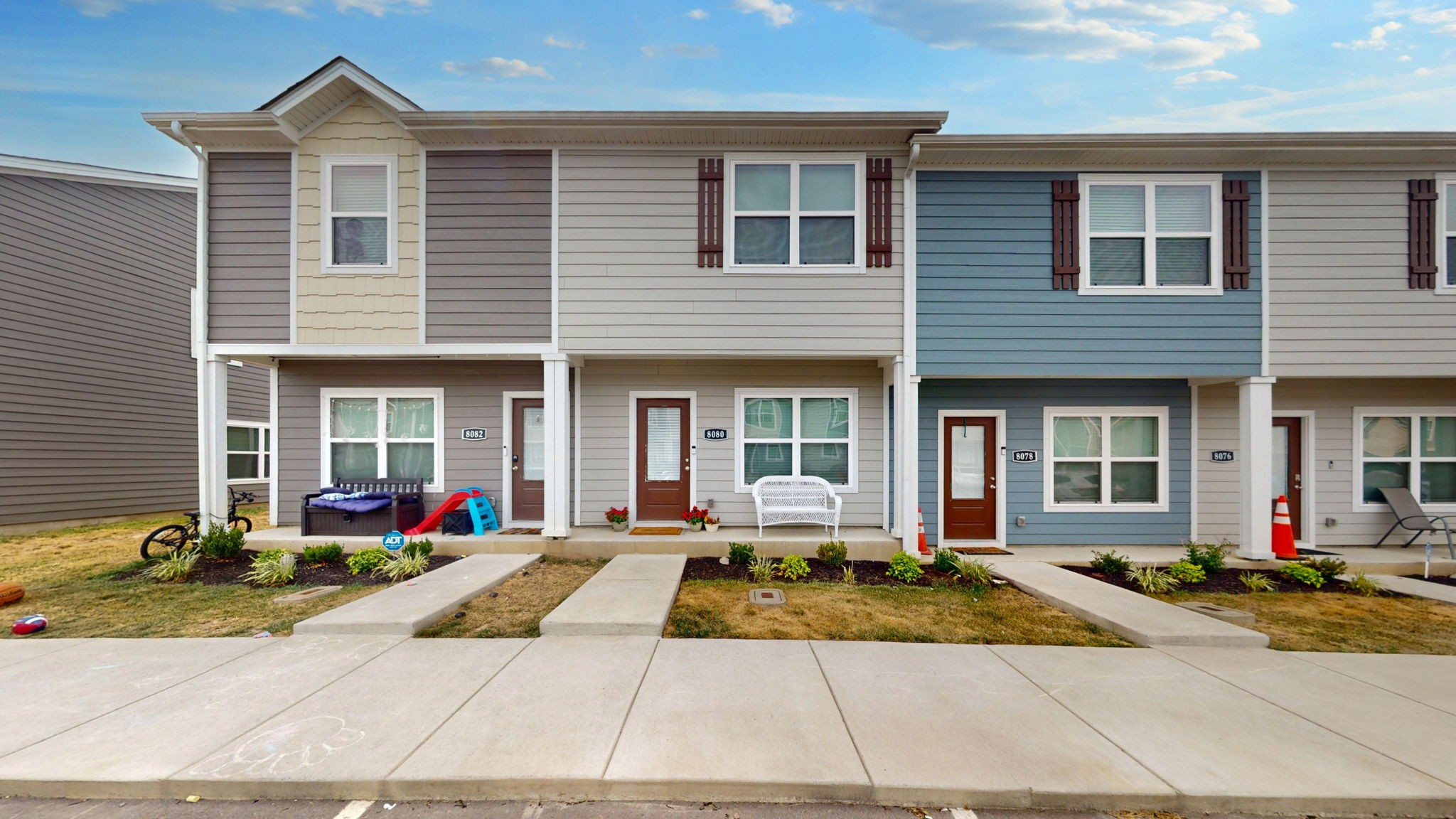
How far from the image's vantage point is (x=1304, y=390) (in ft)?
28.8

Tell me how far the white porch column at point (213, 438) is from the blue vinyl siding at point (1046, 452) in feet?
33.8

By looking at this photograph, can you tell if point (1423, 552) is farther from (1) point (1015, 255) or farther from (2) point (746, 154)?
(2) point (746, 154)

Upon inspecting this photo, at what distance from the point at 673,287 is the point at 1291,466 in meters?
9.91

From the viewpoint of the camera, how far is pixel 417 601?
558 cm

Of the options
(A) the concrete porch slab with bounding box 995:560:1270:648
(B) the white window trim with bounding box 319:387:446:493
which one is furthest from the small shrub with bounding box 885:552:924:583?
(B) the white window trim with bounding box 319:387:446:493

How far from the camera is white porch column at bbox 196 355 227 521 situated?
26.2 feet

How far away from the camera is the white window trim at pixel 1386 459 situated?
8.68m

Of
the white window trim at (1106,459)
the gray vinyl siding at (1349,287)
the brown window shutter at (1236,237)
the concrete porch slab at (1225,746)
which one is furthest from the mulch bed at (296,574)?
the gray vinyl siding at (1349,287)

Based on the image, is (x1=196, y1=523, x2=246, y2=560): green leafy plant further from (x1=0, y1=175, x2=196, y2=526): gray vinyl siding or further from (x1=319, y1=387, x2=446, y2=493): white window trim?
(x1=0, y1=175, x2=196, y2=526): gray vinyl siding

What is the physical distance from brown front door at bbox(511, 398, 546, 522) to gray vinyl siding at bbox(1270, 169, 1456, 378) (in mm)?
10714

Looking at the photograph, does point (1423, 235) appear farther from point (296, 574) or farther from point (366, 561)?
point (296, 574)

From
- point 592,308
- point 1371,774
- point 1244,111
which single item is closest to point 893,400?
point 592,308

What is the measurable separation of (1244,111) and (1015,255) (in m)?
11.7

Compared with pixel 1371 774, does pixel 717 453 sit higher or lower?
higher
